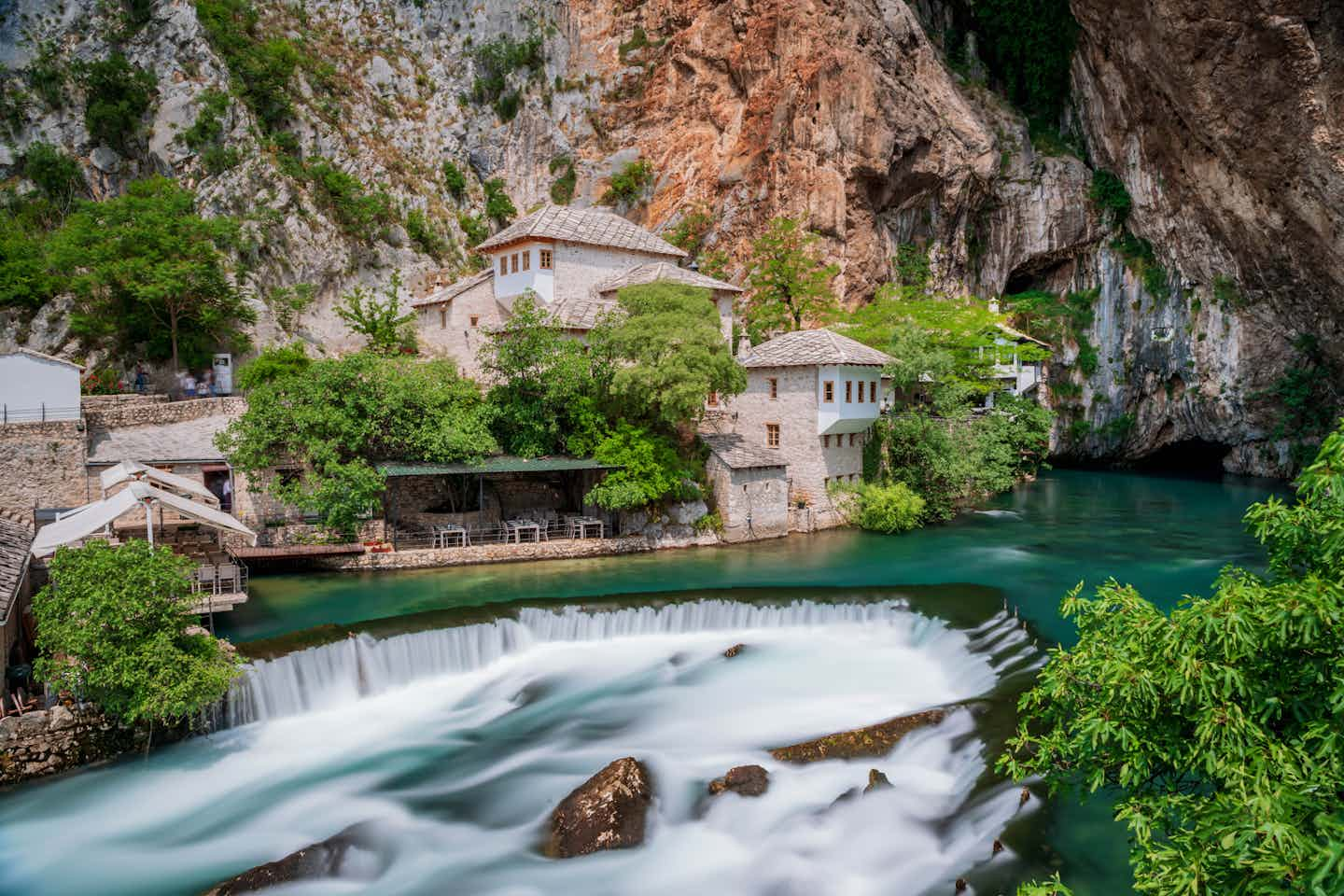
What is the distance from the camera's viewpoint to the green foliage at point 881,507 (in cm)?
2881

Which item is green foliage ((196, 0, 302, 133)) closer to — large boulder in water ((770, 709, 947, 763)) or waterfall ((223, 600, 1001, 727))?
waterfall ((223, 600, 1001, 727))

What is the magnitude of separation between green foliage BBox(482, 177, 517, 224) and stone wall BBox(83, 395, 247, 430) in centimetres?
2451

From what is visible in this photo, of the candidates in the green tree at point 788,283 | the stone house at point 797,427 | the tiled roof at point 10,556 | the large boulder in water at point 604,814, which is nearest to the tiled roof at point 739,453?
the stone house at point 797,427

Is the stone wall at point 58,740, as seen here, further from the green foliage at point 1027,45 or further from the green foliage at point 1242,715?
the green foliage at point 1027,45

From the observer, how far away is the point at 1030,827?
35.3ft

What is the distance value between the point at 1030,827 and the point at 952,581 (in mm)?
11445

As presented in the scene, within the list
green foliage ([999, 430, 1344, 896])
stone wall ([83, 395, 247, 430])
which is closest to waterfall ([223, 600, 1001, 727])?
green foliage ([999, 430, 1344, 896])

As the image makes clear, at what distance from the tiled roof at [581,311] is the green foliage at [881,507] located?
428 inches

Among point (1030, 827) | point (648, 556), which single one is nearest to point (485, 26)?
point (648, 556)

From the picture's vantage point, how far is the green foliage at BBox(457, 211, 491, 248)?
47688mm

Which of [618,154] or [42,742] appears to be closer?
[42,742]

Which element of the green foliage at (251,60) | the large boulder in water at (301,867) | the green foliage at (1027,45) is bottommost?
the large boulder in water at (301,867)

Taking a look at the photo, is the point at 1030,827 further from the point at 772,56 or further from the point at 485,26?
the point at 485,26

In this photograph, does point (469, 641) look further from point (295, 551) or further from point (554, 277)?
point (554, 277)
